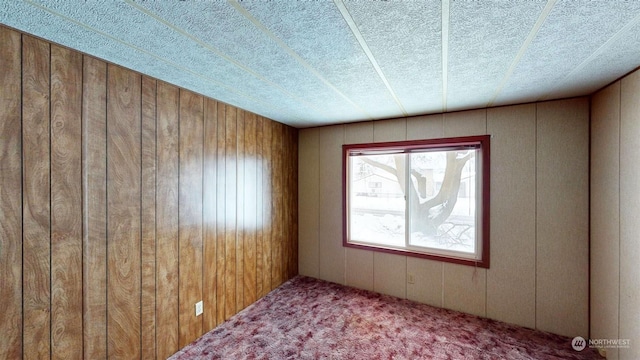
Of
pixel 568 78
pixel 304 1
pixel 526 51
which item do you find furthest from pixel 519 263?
pixel 304 1

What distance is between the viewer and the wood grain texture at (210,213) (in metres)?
2.29

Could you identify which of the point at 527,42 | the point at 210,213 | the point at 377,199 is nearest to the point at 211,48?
the point at 210,213

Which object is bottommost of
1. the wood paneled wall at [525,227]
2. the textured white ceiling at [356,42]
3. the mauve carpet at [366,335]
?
the mauve carpet at [366,335]

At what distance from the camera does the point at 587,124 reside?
2201mm

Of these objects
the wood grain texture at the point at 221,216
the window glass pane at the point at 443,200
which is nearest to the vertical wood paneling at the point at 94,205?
the wood grain texture at the point at 221,216

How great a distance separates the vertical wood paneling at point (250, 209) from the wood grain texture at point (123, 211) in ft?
3.60

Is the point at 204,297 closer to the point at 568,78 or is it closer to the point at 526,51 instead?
the point at 526,51

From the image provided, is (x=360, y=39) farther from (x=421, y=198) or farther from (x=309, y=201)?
(x=309, y=201)

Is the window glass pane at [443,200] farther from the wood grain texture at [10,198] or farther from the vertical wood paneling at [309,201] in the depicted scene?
the wood grain texture at [10,198]

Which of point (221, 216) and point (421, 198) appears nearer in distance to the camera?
point (221, 216)

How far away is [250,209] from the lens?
2.84 m

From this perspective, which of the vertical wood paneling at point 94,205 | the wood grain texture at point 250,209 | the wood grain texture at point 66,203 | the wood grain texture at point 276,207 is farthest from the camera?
the wood grain texture at point 276,207

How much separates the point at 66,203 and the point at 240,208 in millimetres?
1416

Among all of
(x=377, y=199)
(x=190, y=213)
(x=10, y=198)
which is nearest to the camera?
(x=10, y=198)
